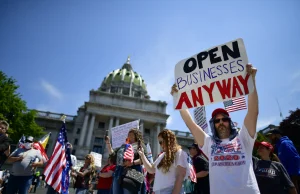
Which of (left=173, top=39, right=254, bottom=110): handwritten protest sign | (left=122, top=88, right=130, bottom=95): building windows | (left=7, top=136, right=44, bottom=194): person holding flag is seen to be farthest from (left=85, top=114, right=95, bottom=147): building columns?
(left=173, top=39, right=254, bottom=110): handwritten protest sign

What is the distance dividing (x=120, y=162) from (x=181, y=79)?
6.92ft

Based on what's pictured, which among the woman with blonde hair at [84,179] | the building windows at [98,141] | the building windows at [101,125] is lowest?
the woman with blonde hair at [84,179]

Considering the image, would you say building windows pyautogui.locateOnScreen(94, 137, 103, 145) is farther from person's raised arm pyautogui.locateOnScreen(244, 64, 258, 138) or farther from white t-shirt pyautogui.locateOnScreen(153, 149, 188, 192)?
person's raised arm pyautogui.locateOnScreen(244, 64, 258, 138)

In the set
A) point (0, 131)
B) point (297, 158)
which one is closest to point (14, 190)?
point (0, 131)

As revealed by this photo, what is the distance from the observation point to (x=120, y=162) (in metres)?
4.02

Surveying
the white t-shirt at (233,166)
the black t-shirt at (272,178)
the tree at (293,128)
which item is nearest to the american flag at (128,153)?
the white t-shirt at (233,166)

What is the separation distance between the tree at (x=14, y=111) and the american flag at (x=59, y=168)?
71.3ft

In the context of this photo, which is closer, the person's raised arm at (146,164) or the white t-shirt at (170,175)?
the white t-shirt at (170,175)

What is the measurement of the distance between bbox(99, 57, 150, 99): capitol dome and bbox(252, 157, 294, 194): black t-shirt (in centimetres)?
5633

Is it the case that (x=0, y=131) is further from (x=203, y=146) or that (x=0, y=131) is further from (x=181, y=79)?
(x=203, y=146)

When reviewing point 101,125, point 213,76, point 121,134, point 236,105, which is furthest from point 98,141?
point 213,76

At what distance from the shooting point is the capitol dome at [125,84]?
60769mm

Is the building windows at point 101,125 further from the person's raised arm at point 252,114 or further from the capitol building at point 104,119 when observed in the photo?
the person's raised arm at point 252,114

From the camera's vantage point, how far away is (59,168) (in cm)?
605
